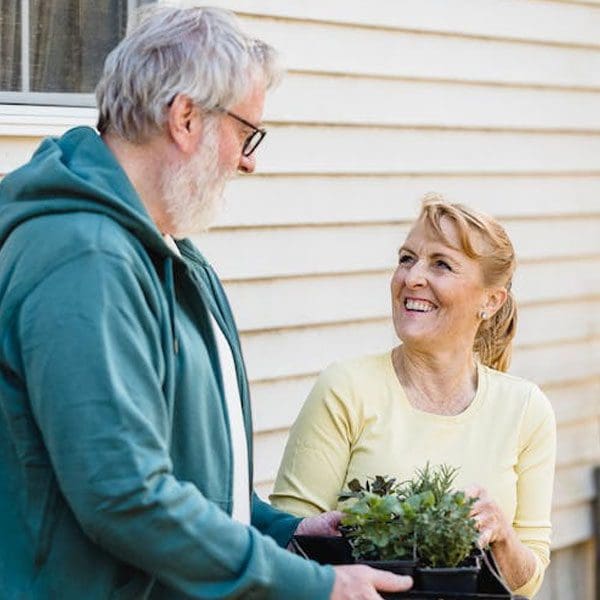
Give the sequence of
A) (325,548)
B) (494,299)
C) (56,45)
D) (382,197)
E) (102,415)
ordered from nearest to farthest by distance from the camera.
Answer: (102,415), (325,548), (494,299), (56,45), (382,197)

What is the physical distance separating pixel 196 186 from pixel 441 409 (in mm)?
1247

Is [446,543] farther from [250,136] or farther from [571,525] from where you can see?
[571,525]

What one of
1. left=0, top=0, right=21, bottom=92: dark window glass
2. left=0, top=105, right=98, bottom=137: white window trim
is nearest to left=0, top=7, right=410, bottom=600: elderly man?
left=0, top=105, right=98, bottom=137: white window trim

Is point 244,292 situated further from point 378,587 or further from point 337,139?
point 378,587

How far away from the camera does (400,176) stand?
5930 mm

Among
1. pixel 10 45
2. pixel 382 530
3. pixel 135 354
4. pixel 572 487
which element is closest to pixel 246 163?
pixel 135 354

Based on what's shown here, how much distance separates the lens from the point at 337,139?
5.62 m

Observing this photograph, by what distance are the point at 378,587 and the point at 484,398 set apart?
108 cm

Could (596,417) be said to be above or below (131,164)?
below

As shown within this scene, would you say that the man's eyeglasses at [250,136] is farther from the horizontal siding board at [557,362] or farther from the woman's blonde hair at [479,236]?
the horizontal siding board at [557,362]

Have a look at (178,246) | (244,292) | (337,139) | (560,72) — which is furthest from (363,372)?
(560,72)

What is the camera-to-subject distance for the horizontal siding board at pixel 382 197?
5.32 meters

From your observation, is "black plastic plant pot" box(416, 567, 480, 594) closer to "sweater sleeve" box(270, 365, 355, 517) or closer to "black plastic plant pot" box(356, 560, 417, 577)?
"black plastic plant pot" box(356, 560, 417, 577)

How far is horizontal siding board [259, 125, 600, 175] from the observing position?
215 inches
